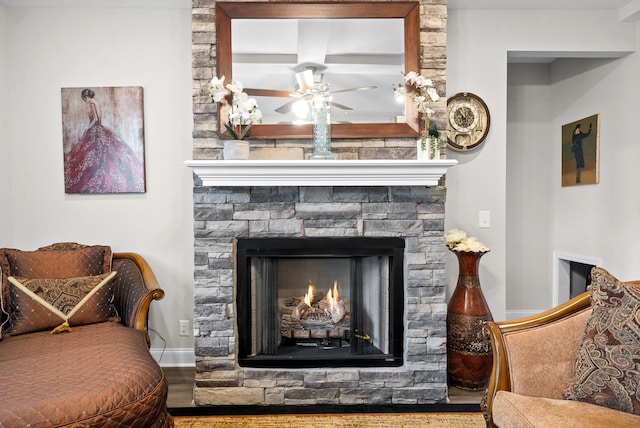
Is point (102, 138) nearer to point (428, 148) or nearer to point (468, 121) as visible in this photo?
point (428, 148)

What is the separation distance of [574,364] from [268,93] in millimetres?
1992

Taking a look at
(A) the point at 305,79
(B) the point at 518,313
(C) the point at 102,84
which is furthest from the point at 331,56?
(B) the point at 518,313

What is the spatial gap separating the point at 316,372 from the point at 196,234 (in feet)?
3.47

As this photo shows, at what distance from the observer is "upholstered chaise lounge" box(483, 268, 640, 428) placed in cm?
136

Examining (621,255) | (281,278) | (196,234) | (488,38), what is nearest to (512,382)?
(281,278)

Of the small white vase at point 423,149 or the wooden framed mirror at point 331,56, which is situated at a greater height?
the wooden framed mirror at point 331,56

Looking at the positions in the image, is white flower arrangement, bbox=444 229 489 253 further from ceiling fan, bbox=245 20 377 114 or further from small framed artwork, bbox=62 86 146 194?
small framed artwork, bbox=62 86 146 194

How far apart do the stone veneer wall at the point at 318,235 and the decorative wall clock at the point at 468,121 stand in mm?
602

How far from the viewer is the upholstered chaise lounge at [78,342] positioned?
A: 144 cm

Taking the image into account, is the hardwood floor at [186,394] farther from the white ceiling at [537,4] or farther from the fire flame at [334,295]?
the white ceiling at [537,4]

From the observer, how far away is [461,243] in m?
2.55

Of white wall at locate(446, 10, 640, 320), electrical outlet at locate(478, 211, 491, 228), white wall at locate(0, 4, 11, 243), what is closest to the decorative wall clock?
white wall at locate(446, 10, 640, 320)

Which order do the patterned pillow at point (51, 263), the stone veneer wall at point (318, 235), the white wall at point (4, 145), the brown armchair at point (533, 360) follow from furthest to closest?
the white wall at point (4, 145), the stone veneer wall at point (318, 235), the patterned pillow at point (51, 263), the brown armchair at point (533, 360)

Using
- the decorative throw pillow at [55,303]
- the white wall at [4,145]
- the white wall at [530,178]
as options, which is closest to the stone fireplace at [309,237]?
the decorative throw pillow at [55,303]
